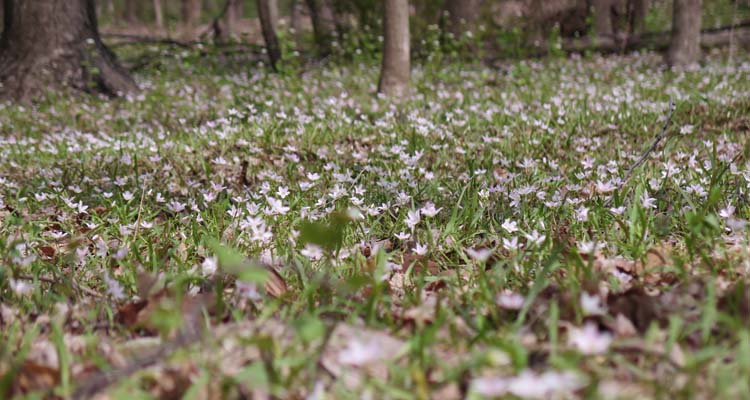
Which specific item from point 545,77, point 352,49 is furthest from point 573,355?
point 352,49

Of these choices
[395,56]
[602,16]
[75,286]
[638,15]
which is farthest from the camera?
[638,15]

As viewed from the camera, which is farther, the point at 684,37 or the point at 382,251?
the point at 684,37

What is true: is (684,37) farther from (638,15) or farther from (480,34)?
(638,15)

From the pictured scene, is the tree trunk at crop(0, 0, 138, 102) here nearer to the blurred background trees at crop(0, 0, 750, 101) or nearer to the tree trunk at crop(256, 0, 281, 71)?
the blurred background trees at crop(0, 0, 750, 101)

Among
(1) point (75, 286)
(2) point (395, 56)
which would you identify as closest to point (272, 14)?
(2) point (395, 56)

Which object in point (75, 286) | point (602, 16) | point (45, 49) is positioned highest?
point (602, 16)

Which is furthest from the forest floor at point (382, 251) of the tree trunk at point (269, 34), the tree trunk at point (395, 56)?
the tree trunk at point (269, 34)
